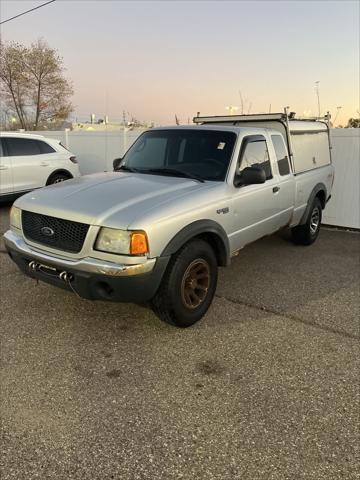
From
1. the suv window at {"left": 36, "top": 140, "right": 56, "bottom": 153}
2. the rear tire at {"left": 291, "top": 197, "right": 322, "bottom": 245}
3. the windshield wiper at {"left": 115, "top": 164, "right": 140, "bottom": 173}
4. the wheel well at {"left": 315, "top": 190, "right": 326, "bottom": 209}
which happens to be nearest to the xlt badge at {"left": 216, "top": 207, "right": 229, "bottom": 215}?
the windshield wiper at {"left": 115, "top": 164, "right": 140, "bottom": 173}

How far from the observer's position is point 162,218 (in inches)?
124

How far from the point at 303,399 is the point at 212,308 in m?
1.50

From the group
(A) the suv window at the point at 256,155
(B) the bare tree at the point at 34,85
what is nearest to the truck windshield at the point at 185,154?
(A) the suv window at the point at 256,155

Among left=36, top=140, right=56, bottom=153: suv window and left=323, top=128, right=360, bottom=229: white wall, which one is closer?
left=323, top=128, right=360, bottom=229: white wall

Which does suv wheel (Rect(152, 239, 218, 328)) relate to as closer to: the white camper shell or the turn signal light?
the turn signal light

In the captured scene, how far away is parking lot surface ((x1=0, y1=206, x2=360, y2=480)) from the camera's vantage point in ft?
7.23

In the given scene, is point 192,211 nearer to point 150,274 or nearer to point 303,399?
point 150,274

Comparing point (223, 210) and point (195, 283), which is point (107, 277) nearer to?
point (195, 283)

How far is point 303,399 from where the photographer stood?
2744 millimetres

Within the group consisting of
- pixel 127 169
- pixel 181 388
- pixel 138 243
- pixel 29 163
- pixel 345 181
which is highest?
pixel 29 163

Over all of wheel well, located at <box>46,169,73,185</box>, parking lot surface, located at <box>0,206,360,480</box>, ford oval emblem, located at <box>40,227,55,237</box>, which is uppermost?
wheel well, located at <box>46,169,73,185</box>

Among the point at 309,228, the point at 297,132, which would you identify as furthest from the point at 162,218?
the point at 309,228

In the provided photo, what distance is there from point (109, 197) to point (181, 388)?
1650 mm

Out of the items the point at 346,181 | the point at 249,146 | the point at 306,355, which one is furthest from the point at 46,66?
the point at 306,355
